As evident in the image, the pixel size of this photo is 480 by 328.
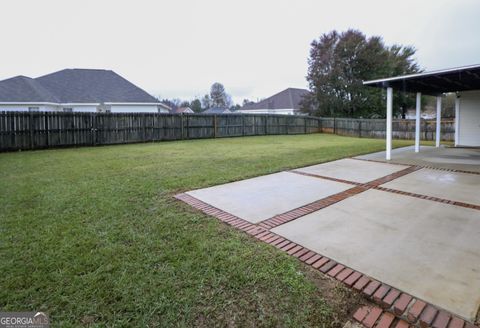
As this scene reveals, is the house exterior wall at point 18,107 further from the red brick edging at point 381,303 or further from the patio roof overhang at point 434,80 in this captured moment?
the red brick edging at point 381,303

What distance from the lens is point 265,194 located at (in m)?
4.49

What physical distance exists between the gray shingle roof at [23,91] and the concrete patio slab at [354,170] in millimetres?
19398

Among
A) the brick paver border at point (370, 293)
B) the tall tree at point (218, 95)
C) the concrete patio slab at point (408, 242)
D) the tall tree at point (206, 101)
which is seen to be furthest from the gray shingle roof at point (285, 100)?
the brick paver border at point (370, 293)

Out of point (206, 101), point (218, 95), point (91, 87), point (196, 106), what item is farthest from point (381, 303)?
point (206, 101)

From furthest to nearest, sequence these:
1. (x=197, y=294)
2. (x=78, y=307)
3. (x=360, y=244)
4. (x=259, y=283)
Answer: (x=360, y=244) → (x=259, y=283) → (x=197, y=294) → (x=78, y=307)

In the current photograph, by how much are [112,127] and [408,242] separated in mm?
12416

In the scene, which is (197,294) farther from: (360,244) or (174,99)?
(174,99)

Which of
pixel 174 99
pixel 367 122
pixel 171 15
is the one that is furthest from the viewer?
pixel 174 99

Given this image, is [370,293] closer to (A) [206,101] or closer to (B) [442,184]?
(B) [442,184]

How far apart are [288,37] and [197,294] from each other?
66.9 ft

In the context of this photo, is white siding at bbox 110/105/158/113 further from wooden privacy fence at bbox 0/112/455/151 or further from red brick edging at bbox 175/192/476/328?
red brick edging at bbox 175/192/476/328

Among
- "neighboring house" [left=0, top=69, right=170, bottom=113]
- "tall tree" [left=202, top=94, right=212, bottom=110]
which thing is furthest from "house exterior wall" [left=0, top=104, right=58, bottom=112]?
"tall tree" [left=202, top=94, right=212, bottom=110]

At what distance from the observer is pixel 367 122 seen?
18.8m

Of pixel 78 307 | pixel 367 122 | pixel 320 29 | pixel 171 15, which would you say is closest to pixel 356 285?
pixel 78 307
